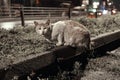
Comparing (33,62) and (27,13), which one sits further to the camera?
(27,13)

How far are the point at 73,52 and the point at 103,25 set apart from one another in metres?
5.06

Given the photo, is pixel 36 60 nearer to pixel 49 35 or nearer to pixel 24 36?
pixel 49 35

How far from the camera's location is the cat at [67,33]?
6.63m

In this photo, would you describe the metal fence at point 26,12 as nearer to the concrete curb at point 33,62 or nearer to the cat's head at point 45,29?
the cat's head at point 45,29

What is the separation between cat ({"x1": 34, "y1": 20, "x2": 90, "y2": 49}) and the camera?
6.63 meters

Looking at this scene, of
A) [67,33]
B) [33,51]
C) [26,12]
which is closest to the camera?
[33,51]

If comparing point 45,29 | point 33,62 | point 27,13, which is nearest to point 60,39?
point 45,29

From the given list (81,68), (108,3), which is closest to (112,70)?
(81,68)

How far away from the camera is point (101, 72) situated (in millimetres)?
6879

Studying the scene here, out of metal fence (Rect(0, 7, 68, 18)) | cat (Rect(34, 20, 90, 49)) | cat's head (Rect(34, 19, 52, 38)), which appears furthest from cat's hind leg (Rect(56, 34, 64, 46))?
metal fence (Rect(0, 7, 68, 18))

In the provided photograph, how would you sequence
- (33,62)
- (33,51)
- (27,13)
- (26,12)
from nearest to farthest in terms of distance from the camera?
1. (33,62)
2. (33,51)
3. (27,13)
4. (26,12)

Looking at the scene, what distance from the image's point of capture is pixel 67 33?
6.72 meters

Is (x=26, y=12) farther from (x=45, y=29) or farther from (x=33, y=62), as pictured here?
(x=33, y=62)

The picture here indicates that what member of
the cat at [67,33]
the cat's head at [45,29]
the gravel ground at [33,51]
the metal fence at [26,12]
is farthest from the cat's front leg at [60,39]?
the metal fence at [26,12]
